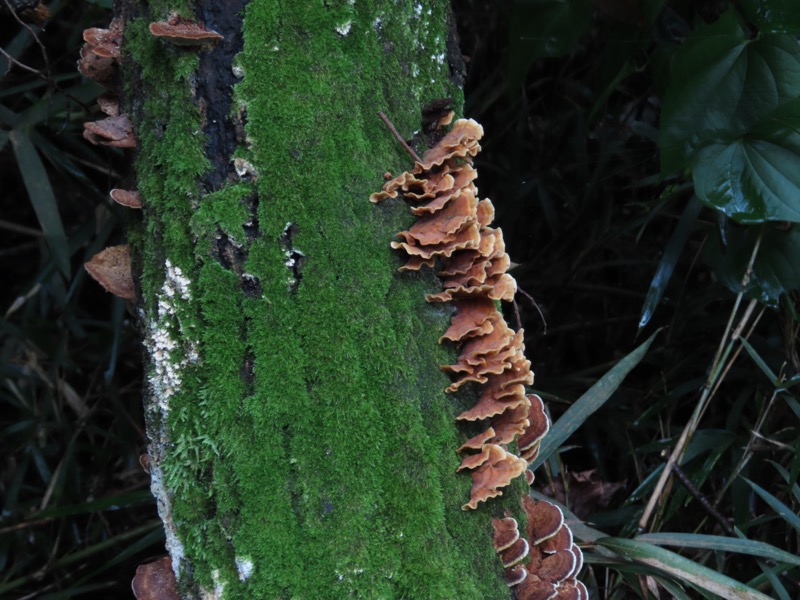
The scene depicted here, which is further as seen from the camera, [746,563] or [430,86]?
[746,563]

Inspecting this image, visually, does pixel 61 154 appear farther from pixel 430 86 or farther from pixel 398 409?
pixel 398 409

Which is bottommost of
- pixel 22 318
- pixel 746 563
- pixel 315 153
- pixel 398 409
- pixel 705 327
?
pixel 22 318

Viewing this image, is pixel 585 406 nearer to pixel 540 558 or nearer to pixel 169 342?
pixel 540 558

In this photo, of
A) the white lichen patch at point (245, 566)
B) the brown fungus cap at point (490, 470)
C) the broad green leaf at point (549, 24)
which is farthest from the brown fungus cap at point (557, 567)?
the broad green leaf at point (549, 24)

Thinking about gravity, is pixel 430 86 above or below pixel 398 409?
above

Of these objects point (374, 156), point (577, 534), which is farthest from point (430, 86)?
point (577, 534)

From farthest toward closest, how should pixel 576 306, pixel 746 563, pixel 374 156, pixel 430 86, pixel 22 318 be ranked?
pixel 576 306 → pixel 22 318 → pixel 746 563 → pixel 430 86 → pixel 374 156
